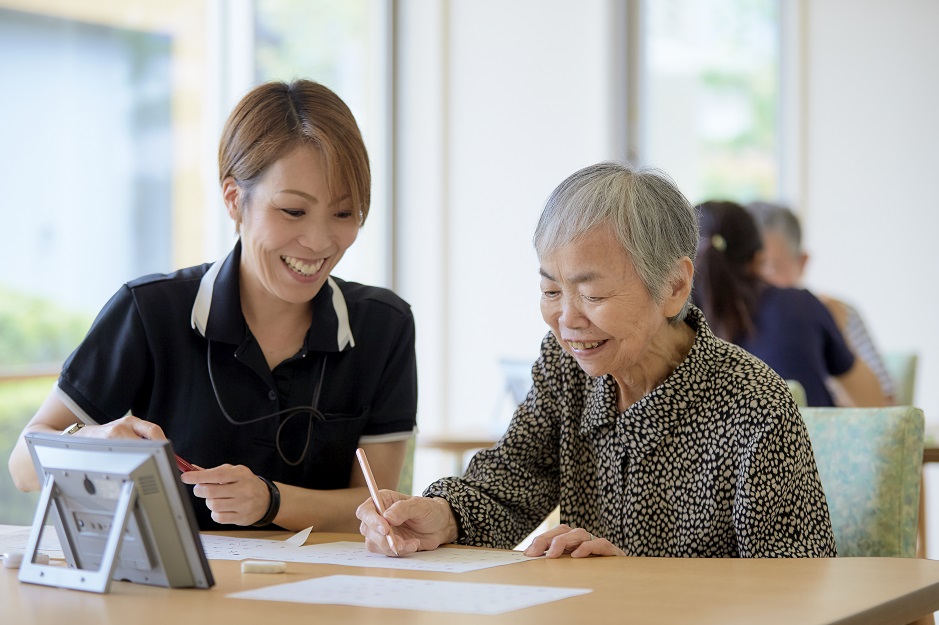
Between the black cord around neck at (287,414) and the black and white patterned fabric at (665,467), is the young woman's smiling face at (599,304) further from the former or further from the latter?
the black cord around neck at (287,414)

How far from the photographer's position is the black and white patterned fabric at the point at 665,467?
5.41ft

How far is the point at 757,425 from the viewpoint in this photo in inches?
66.1

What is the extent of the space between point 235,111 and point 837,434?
4.05 ft

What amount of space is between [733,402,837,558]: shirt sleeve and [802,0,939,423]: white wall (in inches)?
194

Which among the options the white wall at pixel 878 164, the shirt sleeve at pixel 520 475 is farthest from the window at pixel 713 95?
the shirt sleeve at pixel 520 475

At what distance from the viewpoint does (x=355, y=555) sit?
1.63 meters

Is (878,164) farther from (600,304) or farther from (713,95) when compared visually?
(600,304)

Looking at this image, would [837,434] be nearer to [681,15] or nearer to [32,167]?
[32,167]

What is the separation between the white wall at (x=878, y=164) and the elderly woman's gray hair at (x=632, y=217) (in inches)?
194

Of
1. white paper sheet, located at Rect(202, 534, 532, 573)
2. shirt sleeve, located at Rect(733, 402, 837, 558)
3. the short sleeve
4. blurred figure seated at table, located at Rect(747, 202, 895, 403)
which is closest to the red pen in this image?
white paper sheet, located at Rect(202, 534, 532, 573)

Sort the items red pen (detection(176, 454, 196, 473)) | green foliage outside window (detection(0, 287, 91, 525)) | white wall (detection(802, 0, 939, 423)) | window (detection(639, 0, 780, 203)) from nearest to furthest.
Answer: red pen (detection(176, 454, 196, 473)) → green foliage outside window (detection(0, 287, 91, 525)) → window (detection(639, 0, 780, 203)) → white wall (detection(802, 0, 939, 423))

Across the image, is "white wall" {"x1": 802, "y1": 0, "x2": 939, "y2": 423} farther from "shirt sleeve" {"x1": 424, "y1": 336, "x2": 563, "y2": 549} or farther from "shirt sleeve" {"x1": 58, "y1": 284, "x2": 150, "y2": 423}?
"shirt sleeve" {"x1": 58, "y1": 284, "x2": 150, "y2": 423}

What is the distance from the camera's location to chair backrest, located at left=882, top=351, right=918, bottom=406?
4.56m

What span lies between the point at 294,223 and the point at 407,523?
2.01 ft
